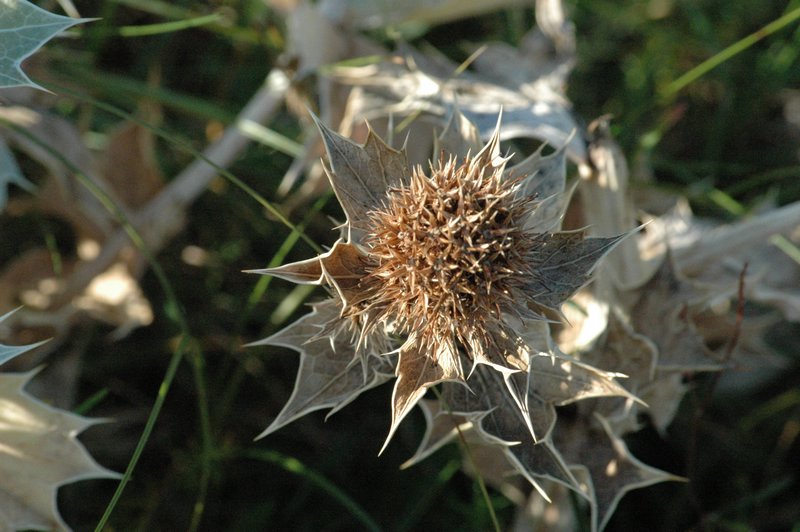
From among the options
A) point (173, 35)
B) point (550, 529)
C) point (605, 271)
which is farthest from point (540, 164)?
point (173, 35)

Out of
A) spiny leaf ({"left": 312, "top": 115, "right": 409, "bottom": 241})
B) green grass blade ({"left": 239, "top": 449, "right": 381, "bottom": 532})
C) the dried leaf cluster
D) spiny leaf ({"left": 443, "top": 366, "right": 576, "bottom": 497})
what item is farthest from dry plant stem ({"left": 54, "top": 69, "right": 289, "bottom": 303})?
spiny leaf ({"left": 443, "top": 366, "right": 576, "bottom": 497})

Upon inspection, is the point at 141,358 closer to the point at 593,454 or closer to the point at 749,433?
the point at 593,454

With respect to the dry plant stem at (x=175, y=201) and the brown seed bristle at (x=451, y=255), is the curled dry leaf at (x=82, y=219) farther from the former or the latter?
the brown seed bristle at (x=451, y=255)

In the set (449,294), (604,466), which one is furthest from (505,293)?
(604,466)

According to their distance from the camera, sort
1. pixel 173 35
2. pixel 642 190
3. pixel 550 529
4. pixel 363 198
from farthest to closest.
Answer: pixel 173 35 → pixel 642 190 → pixel 550 529 → pixel 363 198

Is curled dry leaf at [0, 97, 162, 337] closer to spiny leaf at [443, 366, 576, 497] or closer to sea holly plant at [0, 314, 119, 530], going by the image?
sea holly plant at [0, 314, 119, 530]

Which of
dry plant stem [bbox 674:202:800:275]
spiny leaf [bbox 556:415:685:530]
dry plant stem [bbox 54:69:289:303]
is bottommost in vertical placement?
spiny leaf [bbox 556:415:685:530]
